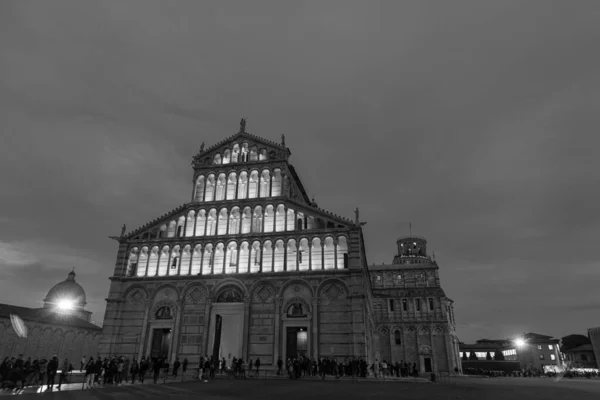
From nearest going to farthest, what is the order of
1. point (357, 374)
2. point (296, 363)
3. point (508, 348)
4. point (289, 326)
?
point (296, 363) < point (357, 374) < point (289, 326) < point (508, 348)

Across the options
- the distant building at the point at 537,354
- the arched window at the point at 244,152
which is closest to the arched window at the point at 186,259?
the arched window at the point at 244,152

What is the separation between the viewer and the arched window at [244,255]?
3637cm

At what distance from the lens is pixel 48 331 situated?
67.6 m

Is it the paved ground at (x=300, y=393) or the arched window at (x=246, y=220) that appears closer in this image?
the paved ground at (x=300, y=393)

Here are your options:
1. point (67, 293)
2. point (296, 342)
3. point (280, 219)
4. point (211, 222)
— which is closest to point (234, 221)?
point (211, 222)

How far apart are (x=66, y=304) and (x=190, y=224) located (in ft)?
233

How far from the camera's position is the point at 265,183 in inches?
1545

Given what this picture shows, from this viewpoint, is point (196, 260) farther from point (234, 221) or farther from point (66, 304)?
point (66, 304)

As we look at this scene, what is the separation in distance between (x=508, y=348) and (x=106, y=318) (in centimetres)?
8949

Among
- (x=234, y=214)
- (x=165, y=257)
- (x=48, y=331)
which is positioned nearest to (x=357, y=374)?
Answer: (x=234, y=214)

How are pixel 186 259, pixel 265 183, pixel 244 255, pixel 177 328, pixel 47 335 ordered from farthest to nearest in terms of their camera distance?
pixel 47 335 < pixel 265 183 < pixel 186 259 < pixel 244 255 < pixel 177 328

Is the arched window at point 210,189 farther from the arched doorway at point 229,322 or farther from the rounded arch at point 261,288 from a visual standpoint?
the rounded arch at point 261,288

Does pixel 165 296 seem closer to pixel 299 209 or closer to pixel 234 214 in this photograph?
pixel 234 214

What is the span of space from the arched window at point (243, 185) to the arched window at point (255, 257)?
5.47 meters
